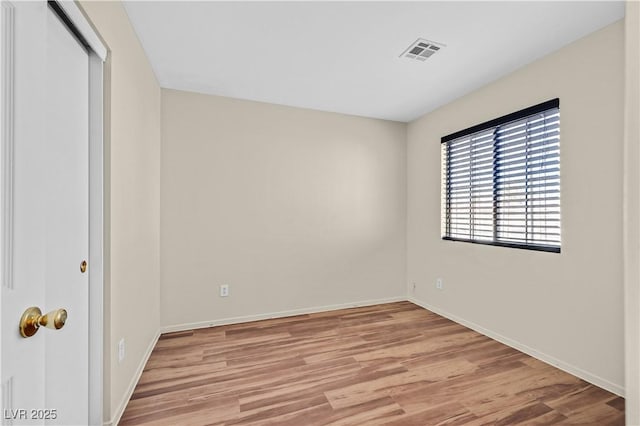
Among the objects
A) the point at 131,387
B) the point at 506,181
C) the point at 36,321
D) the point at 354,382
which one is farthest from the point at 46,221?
the point at 506,181

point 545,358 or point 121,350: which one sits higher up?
point 121,350

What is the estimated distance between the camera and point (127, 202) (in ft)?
6.15

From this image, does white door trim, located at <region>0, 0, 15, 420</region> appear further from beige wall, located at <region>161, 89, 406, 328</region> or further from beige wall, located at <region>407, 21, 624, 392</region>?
beige wall, located at <region>407, 21, 624, 392</region>

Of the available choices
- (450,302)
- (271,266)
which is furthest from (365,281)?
(271,266)

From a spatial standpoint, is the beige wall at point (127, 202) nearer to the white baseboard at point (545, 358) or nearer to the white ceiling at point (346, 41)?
the white ceiling at point (346, 41)

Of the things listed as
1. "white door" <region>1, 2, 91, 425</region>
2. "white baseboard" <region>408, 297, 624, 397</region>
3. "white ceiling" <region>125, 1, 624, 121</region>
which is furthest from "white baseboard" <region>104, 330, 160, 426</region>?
"white baseboard" <region>408, 297, 624, 397</region>

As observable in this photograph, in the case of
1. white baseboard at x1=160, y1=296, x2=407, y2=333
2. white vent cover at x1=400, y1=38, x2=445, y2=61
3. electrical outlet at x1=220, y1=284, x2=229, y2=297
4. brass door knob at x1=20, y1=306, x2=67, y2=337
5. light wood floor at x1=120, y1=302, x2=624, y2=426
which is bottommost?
light wood floor at x1=120, y1=302, x2=624, y2=426

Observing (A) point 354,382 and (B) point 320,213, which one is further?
(B) point 320,213

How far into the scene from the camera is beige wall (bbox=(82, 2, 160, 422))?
62.6 inches

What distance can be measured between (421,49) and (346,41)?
1.97ft

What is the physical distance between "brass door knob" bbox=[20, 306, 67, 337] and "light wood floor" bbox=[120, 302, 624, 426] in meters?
1.30

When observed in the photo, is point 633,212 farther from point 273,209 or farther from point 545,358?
point 273,209

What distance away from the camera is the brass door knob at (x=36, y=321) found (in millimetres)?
682

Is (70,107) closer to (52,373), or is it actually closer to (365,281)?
(52,373)
